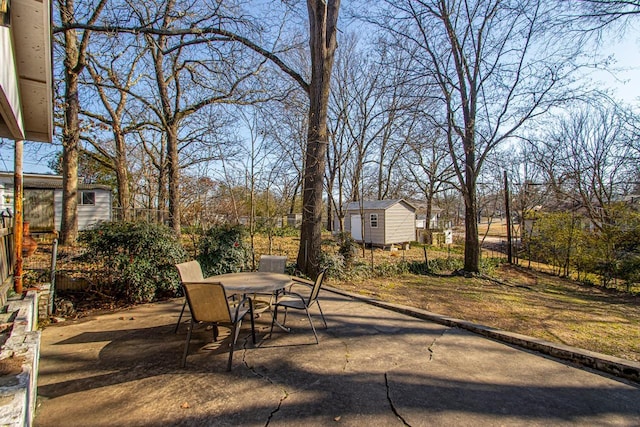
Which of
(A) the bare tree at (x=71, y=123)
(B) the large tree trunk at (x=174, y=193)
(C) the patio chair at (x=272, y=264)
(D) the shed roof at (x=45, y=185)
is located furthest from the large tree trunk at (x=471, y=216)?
(D) the shed roof at (x=45, y=185)

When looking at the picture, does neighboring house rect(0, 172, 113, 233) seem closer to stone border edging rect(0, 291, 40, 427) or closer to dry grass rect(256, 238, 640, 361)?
dry grass rect(256, 238, 640, 361)

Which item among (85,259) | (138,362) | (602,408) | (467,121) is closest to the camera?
(602,408)

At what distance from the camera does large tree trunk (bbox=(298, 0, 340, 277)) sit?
21.9 ft

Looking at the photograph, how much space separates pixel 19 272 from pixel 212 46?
4776 millimetres

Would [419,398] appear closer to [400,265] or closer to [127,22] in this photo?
[127,22]

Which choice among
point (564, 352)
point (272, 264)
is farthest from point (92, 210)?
point (564, 352)

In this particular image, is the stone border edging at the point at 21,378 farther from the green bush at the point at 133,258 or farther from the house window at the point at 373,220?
the house window at the point at 373,220

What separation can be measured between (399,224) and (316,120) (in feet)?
35.9

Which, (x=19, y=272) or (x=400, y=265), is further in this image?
(x=400, y=265)

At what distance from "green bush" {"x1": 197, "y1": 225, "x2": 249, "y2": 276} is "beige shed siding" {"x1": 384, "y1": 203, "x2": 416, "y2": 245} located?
34.4ft

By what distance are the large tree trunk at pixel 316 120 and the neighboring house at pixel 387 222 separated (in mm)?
8418

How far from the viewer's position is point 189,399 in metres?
2.22

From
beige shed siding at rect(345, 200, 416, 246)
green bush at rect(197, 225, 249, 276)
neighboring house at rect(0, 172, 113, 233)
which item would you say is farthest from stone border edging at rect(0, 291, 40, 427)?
neighboring house at rect(0, 172, 113, 233)

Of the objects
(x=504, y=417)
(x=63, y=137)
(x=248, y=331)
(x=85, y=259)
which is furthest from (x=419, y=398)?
(x=63, y=137)
